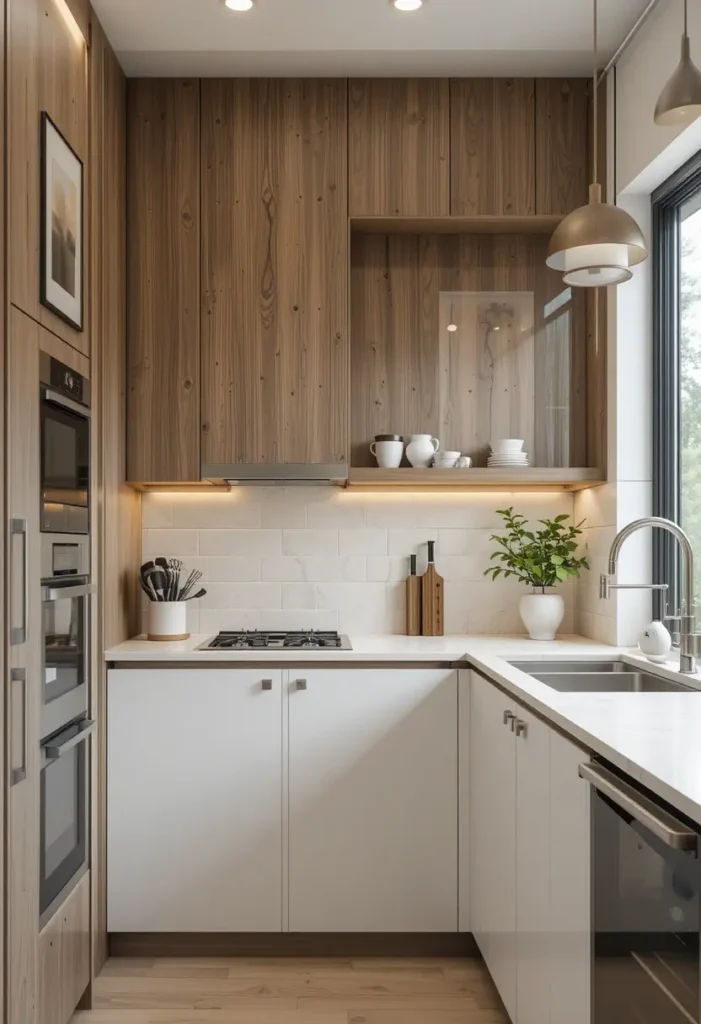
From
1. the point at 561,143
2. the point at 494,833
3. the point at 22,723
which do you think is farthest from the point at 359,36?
the point at 494,833

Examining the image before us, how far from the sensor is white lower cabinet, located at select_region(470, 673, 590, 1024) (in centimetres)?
170

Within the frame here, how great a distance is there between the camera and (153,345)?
10.3 feet

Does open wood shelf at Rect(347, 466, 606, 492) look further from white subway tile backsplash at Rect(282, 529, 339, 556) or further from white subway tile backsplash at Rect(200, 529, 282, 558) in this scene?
white subway tile backsplash at Rect(200, 529, 282, 558)

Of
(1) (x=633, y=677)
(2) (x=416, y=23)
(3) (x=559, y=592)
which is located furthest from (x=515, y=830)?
(2) (x=416, y=23)

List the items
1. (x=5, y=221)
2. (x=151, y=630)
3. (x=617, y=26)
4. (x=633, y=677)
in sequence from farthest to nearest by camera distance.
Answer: (x=151, y=630) < (x=617, y=26) < (x=633, y=677) < (x=5, y=221)

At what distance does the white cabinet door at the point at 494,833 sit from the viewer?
2.26 meters

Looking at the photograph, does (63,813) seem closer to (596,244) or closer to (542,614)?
(542,614)

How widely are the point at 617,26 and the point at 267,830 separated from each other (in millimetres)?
2798

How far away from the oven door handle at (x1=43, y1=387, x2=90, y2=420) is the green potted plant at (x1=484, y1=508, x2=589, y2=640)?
1.56m

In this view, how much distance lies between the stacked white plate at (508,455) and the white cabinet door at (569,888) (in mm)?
1535

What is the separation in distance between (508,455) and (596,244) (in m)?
1.41

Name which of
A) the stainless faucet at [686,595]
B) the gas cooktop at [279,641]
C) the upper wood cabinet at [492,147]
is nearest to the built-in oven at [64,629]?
the gas cooktop at [279,641]

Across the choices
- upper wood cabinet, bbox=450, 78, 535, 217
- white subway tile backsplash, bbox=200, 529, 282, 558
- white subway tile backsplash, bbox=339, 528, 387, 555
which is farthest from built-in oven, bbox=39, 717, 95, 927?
upper wood cabinet, bbox=450, 78, 535, 217

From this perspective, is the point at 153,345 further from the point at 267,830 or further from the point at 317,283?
the point at 267,830
